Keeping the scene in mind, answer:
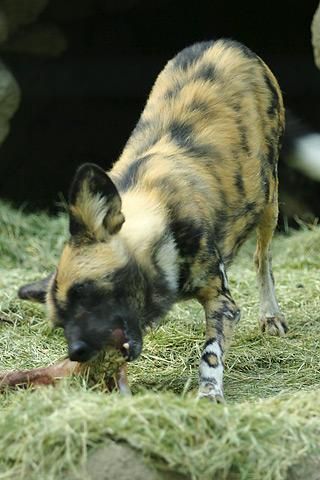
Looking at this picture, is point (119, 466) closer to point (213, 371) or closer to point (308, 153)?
point (213, 371)

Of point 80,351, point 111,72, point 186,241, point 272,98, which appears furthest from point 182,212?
point 111,72

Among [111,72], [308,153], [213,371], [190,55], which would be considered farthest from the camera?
[111,72]

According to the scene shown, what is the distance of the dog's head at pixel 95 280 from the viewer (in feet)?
13.0

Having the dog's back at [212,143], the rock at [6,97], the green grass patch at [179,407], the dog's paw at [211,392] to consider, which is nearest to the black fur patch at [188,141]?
the dog's back at [212,143]

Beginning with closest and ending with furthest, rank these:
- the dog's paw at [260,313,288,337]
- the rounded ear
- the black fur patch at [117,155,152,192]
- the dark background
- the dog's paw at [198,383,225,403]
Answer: the rounded ear, the dog's paw at [198,383,225,403], the black fur patch at [117,155,152,192], the dog's paw at [260,313,288,337], the dark background

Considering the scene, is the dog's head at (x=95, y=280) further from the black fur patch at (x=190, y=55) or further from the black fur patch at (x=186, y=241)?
the black fur patch at (x=190, y=55)

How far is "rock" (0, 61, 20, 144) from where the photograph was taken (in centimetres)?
795

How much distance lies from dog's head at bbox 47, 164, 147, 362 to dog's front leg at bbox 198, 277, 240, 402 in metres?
0.46

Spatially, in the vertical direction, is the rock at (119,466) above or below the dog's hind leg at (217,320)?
above

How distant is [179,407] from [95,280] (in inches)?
26.3

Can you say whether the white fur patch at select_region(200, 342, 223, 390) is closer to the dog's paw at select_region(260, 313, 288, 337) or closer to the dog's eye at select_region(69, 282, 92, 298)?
the dog's eye at select_region(69, 282, 92, 298)

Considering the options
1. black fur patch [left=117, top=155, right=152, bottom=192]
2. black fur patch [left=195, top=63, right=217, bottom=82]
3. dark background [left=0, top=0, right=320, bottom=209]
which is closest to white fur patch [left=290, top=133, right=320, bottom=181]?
black fur patch [left=195, top=63, right=217, bottom=82]

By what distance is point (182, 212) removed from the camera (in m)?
4.54

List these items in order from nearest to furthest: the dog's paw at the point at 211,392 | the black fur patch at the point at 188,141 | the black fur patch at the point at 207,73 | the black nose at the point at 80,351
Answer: the black nose at the point at 80,351 < the dog's paw at the point at 211,392 < the black fur patch at the point at 188,141 < the black fur patch at the point at 207,73
